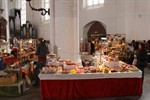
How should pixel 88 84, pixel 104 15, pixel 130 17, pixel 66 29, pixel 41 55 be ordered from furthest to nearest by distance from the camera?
1. pixel 104 15
2. pixel 130 17
3. pixel 66 29
4. pixel 41 55
5. pixel 88 84

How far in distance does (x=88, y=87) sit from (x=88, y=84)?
0.29 ft

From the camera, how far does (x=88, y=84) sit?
258 inches

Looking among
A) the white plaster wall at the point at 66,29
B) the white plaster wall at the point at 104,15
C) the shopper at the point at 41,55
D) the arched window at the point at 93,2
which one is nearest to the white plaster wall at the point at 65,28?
the white plaster wall at the point at 66,29

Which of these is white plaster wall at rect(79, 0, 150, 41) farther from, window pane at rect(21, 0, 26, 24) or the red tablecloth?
window pane at rect(21, 0, 26, 24)

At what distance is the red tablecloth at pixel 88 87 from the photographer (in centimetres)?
649

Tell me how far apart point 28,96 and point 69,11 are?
4922 millimetres

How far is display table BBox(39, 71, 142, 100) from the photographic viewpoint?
648 cm

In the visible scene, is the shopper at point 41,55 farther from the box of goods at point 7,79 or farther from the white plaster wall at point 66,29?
the white plaster wall at point 66,29

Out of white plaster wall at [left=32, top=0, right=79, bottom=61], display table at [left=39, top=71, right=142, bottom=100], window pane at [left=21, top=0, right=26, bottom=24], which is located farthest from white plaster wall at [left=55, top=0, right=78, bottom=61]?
window pane at [left=21, top=0, right=26, bottom=24]

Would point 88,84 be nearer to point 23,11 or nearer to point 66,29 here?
point 66,29

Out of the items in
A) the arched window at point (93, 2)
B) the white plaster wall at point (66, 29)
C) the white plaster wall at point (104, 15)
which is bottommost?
the white plaster wall at point (66, 29)

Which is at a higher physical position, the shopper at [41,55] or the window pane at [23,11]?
the window pane at [23,11]

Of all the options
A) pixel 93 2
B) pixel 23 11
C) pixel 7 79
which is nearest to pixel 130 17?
pixel 93 2

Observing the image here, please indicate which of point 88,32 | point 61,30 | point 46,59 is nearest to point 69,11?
point 61,30
